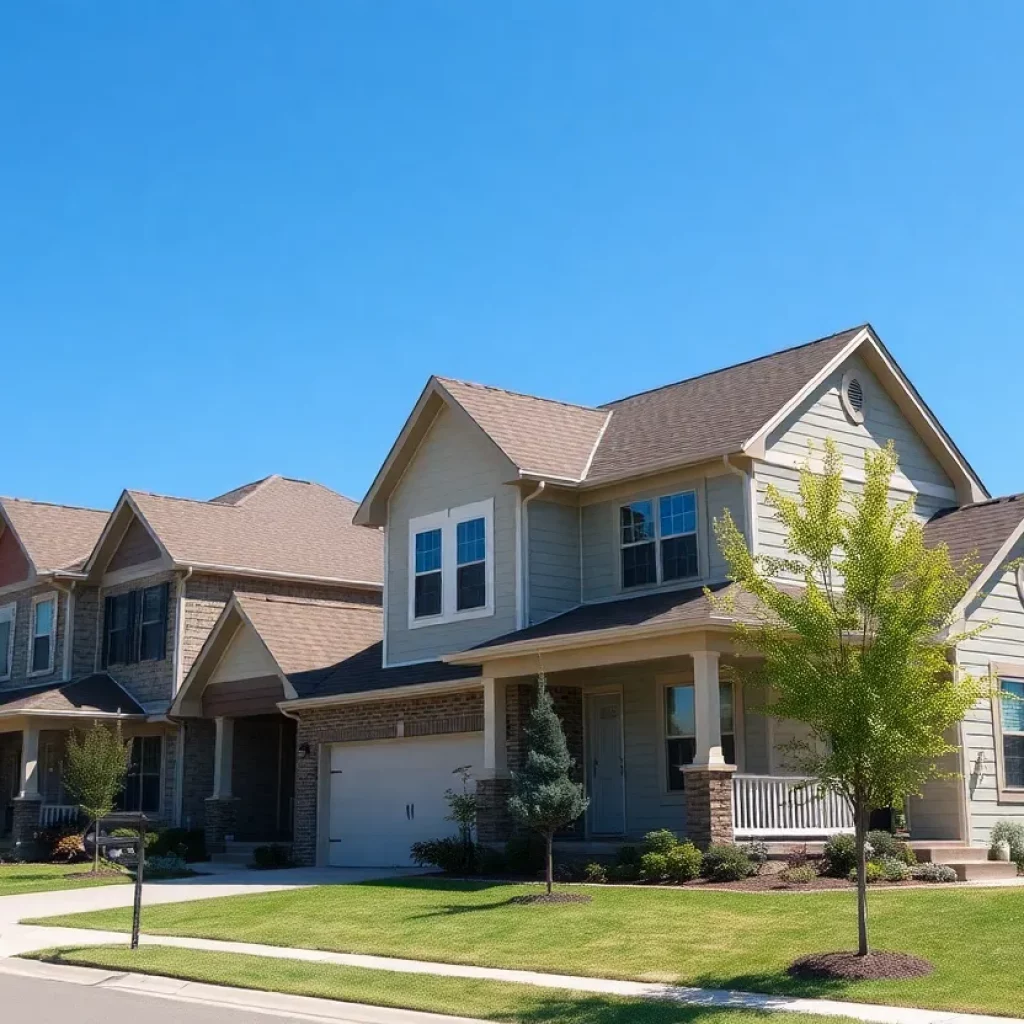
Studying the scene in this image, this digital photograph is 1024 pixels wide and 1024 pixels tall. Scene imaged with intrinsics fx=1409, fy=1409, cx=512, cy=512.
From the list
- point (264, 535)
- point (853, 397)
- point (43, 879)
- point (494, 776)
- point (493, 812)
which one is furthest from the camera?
point (264, 535)

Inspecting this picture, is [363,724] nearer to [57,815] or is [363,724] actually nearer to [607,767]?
[607,767]

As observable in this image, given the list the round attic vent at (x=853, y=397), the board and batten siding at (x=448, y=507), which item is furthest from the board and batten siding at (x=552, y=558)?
the round attic vent at (x=853, y=397)

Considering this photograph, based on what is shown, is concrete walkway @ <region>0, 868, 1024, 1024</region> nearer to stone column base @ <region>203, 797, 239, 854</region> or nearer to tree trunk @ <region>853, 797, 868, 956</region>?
tree trunk @ <region>853, 797, 868, 956</region>

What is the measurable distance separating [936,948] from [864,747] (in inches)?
85.2

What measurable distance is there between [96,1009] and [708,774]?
9262 mm

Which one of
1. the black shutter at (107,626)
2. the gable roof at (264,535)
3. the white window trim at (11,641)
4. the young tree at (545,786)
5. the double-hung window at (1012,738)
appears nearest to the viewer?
the young tree at (545,786)

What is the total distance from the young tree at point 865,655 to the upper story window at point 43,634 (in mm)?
26291

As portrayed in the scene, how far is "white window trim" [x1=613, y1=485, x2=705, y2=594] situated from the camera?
73.4ft

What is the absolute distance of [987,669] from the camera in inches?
826

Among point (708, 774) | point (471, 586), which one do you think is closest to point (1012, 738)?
point (708, 774)

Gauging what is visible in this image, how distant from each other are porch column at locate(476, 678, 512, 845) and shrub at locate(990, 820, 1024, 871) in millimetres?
7177

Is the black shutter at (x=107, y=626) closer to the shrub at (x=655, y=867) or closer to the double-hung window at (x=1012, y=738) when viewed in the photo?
the shrub at (x=655, y=867)

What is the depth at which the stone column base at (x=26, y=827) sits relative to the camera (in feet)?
104

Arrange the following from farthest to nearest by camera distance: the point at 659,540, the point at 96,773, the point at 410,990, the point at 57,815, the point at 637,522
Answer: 1. the point at 57,815
2. the point at 96,773
3. the point at 637,522
4. the point at 659,540
5. the point at 410,990
